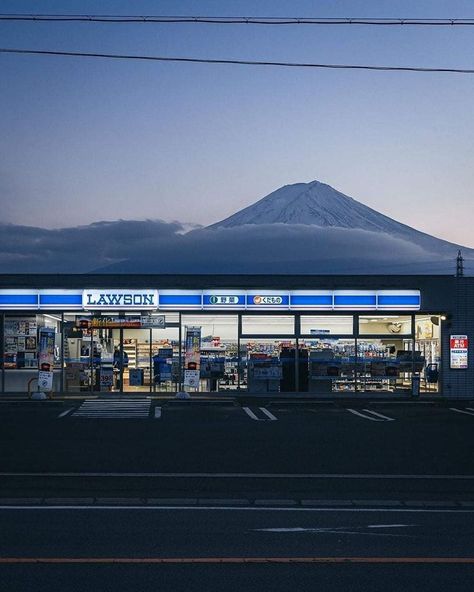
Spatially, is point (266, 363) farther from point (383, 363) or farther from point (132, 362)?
point (132, 362)

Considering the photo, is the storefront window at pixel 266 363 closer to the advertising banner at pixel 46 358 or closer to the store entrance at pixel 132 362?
the store entrance at pixel 132 362

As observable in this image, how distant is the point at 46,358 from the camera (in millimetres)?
30641

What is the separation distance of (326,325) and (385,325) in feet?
7.47

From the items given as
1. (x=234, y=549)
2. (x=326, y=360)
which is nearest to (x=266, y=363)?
(x=326, y=360)

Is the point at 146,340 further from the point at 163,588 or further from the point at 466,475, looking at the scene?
the point at 163,588

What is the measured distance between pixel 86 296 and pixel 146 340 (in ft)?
9.01

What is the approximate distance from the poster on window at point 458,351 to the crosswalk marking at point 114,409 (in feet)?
37.6

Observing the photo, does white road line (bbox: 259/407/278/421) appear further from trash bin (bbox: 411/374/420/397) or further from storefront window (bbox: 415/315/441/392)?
storefront window (bbox: 415/315/441/392)

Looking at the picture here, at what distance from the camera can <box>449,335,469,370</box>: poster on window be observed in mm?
33219

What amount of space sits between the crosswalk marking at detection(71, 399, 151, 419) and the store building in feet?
10.0

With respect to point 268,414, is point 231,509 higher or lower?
lower

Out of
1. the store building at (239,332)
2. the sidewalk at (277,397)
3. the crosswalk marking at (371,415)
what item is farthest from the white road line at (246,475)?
the store building at (239,332)

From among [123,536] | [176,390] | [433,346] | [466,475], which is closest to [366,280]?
[433,346]

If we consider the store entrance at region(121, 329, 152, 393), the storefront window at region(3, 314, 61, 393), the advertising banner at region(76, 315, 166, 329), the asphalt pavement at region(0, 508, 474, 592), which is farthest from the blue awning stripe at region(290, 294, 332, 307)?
the asphalt pavement at region(0, 508, 474, 592)
